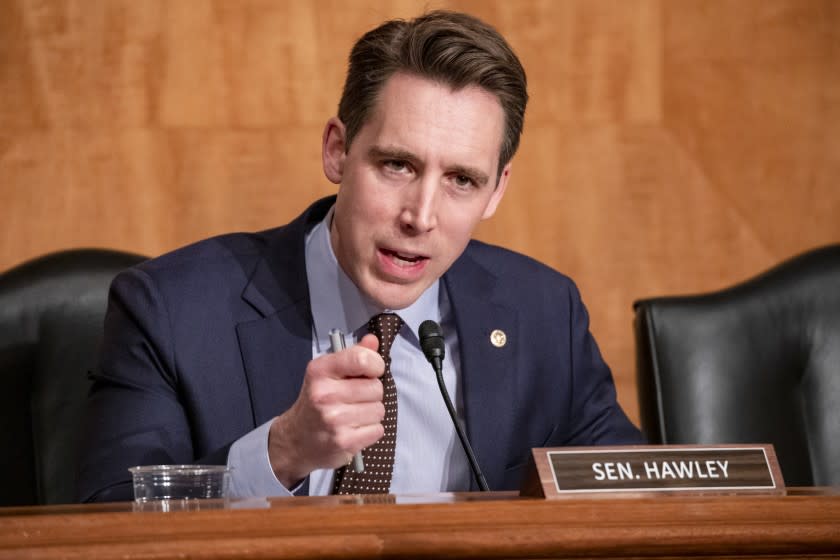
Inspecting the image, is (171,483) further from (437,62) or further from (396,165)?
(437,62)

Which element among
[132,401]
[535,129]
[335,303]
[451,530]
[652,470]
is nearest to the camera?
[451,530]

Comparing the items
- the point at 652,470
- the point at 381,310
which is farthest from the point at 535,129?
the point at 652,470

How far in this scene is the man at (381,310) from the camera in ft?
6.70

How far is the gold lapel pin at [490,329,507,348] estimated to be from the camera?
2.31 meters

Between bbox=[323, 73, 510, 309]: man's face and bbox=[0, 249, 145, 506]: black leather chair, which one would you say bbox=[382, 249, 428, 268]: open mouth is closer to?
bbox=[323, 73, 510, 309]: man's face

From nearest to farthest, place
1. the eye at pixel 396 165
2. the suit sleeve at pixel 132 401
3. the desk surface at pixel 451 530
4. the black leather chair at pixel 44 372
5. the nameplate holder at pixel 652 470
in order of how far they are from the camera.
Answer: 1. the desk surface at pixel 451 530
2. the nameplate holder at pixel 652 470
3. the suit sleeve at pixel 132 401
4. the eye at pixel 396 165
5. the black leather chair at pixel 44 372

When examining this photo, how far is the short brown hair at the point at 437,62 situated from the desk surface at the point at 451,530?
1.00 meters

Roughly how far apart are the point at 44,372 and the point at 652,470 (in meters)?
1.25

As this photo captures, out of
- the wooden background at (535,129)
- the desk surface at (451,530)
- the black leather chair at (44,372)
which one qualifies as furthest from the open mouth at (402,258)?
the wooden background at (535,129)

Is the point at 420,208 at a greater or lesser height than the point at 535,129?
lesser

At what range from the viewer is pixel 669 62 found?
3164 millimetres

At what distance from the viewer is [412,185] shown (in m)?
2.08

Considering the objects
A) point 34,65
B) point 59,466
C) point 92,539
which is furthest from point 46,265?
point 92,539

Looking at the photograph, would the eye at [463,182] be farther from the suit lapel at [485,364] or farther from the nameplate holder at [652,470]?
the nameplate holder at [652,470]
